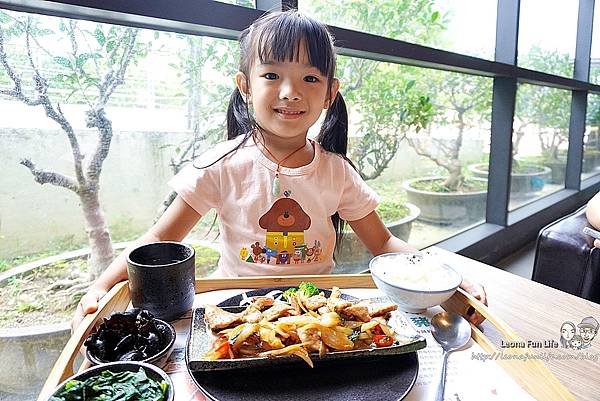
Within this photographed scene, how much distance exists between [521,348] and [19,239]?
1168 millimetres

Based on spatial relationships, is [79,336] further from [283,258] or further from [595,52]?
[595,52]

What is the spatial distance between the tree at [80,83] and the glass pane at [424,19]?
0.68 metres

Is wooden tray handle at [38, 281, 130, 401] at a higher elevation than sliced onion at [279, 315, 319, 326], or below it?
below

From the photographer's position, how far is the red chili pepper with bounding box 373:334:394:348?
66 cm

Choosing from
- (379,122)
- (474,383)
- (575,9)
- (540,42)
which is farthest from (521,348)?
(575,9)

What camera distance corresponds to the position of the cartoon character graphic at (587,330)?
0.87 meters

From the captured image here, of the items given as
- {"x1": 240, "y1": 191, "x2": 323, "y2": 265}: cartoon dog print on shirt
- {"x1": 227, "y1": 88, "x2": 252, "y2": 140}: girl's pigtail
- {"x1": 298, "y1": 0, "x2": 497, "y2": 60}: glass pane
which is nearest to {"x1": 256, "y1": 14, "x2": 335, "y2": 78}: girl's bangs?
{"x1": 227, "y1": 88, "x2": 252, "y2": 140}: girl's pigtail

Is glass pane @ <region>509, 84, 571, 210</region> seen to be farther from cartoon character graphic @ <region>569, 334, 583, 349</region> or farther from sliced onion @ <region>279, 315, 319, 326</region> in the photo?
sliced onion @ <region>279, 315, 319, 326</region>

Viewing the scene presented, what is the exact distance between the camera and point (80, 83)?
1117 millimetres

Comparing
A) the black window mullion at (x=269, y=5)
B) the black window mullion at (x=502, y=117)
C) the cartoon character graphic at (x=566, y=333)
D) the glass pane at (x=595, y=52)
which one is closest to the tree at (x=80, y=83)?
the black window mullion at (x=269, y=5)

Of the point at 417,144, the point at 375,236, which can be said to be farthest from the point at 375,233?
the point at 417,144

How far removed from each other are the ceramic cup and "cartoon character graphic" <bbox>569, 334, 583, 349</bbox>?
2.47 ft

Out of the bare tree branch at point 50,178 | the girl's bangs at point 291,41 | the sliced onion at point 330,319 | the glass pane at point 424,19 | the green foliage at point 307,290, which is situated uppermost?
the glass pane at point 424,19

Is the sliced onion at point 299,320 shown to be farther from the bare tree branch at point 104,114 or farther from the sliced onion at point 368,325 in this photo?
the bare tree branch at point 104,114
